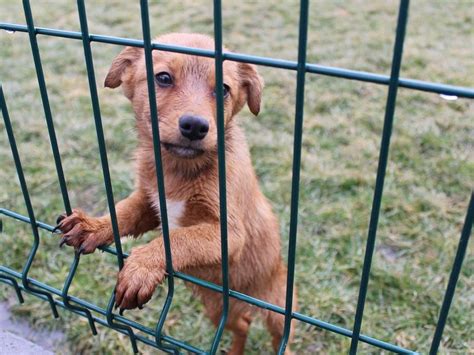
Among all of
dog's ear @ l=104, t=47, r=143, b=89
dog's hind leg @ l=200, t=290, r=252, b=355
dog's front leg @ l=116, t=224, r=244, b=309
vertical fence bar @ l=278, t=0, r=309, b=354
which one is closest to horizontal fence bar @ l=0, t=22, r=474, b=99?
vertical fence bar @ l=278, t=0, r=309, b=354

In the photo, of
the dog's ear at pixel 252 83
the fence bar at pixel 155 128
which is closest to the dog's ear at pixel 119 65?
the dog's ear at pixel 252 83

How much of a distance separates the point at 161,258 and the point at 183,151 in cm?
46

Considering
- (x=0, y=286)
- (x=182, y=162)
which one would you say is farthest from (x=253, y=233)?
(x=0, y=286)

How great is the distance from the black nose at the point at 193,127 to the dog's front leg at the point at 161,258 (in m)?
0.43

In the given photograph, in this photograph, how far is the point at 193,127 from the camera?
81.0 inches

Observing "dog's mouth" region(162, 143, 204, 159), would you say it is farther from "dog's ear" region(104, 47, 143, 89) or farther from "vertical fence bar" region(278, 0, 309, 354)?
"vertical fence bar" region(278, 0, 309, 354)

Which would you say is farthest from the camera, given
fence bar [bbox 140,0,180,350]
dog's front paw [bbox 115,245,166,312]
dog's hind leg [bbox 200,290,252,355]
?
dog's hind leg [bbox 200,290,252,355]

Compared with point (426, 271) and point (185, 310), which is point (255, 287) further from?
point (426, 271)

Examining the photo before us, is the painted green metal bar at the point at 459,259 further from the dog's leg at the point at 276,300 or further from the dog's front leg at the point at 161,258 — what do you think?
the dog's leg at the point at 276,300

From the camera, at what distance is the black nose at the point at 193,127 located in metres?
2.05

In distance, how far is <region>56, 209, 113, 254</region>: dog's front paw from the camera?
7.54ft

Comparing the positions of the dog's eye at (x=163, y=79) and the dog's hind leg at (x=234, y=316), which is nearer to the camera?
the dog's eye at (x=163, y=79)

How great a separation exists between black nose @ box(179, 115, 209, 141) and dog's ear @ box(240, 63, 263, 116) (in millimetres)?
511

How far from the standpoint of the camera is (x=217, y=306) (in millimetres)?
2803
